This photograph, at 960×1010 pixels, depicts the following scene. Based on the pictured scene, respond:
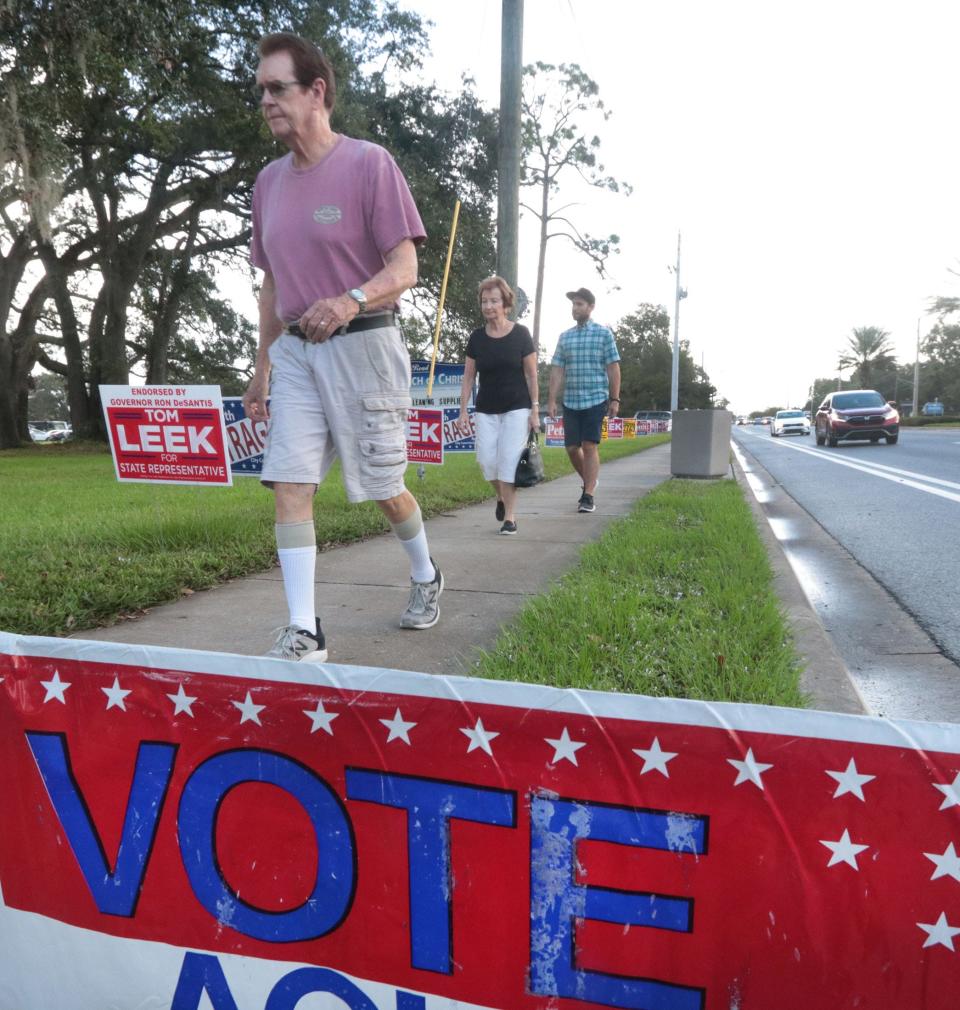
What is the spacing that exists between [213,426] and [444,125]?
16.6 meters

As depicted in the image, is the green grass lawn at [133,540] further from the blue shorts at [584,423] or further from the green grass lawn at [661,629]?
the green grass lawn at [661,629]

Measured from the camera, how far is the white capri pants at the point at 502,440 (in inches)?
232

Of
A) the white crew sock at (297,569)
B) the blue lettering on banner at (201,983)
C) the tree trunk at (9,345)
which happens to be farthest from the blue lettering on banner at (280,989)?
the tree trunk at (9,345)

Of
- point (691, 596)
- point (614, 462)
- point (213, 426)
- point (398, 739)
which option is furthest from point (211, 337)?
point (398, 739)

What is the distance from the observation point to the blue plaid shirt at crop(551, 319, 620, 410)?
708cm

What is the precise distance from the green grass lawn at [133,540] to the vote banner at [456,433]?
0.82 meters

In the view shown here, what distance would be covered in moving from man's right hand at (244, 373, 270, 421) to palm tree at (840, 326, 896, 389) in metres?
108

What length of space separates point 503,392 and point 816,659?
11.2ft

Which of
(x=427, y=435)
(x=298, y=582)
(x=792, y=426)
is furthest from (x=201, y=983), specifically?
(x=792, y=426)

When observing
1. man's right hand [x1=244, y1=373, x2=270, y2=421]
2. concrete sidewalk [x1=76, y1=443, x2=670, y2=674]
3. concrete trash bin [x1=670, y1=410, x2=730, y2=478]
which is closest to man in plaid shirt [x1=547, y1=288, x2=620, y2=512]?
concrete sidewalk [x1=76, y1=443, x2=670, y2=674]

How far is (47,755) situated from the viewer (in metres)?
1.37

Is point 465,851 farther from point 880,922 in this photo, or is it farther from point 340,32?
point 340,32

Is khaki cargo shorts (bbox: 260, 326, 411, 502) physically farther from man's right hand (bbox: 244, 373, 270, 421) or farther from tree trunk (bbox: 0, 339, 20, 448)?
tree trunk (bbox: 0, 339, 20, 448)

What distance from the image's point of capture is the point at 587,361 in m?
7.11
